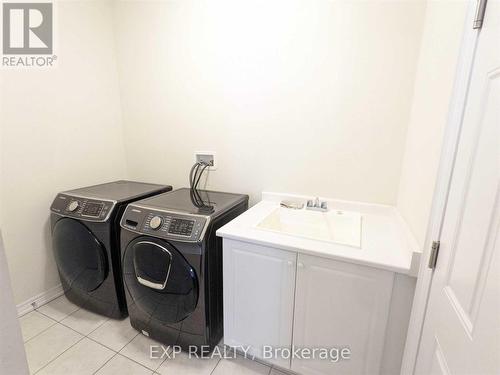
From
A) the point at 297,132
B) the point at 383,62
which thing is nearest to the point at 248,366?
the point at 297,132

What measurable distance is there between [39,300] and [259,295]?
5.96 feet

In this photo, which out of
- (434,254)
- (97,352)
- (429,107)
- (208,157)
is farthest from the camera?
(208,157)

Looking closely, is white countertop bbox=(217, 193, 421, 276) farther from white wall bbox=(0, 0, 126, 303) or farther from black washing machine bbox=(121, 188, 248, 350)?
white wall bbox=(0, 0, 126, 303)

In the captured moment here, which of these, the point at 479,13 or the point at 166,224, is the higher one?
the point at 479,13

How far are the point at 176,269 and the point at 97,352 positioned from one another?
2.78 ft

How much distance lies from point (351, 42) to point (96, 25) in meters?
2.04

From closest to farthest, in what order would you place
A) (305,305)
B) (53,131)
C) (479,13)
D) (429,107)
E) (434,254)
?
(479,13)
(434,254)
(429,107)
(305,305)
(53,131)

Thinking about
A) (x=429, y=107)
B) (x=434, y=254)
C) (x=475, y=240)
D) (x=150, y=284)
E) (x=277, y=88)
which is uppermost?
(x=277, y=88)

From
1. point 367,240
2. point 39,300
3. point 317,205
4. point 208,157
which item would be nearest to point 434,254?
point 367,240

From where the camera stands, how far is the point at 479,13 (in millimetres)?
706

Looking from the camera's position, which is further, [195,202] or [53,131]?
[53,131]

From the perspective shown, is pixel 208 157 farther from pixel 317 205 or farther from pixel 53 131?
pixel 53 131

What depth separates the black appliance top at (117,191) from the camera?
Answer: 1.77m

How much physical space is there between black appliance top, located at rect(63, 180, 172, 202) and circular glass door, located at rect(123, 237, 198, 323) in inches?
18.2
